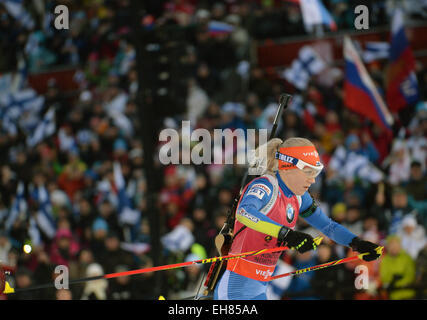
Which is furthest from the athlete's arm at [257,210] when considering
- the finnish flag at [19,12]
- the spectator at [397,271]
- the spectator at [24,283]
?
the finnish flag at [19,12]

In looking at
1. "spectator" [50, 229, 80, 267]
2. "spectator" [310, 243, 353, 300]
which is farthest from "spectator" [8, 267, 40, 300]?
"spectator" [310, 243, 353, 300]

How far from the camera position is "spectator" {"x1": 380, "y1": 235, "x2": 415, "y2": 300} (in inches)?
326

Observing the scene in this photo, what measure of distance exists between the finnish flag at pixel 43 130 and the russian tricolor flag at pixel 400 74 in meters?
6.53

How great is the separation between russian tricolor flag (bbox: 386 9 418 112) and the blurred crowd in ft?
1.02

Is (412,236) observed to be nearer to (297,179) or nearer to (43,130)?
(297,179)

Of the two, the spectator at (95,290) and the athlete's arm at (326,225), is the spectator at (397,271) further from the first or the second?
the spectator at (95,290)

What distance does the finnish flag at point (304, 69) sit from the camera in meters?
12.7

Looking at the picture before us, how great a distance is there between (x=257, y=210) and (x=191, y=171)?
597 cm

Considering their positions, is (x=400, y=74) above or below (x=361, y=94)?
above

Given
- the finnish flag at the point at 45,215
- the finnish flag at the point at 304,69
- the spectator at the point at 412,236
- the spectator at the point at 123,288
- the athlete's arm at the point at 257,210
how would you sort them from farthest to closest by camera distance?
the finnish flag at the point at 304,69 < the finnish flag at the point at 45,215 < the spectator at the point at 123,288 < the spectator at the point at 412,236 < the athlete's arm at the point at 257,210

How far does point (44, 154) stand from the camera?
1331cm

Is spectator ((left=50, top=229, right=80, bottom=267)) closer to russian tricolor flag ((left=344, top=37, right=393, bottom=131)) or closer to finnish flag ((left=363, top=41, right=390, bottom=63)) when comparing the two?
russian tricolor flag ((left=344, top=37, right=393, bottom=131))

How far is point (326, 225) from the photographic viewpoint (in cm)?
579

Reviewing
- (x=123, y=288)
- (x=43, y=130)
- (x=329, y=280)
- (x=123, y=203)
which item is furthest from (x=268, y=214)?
(x=43, y=130)
